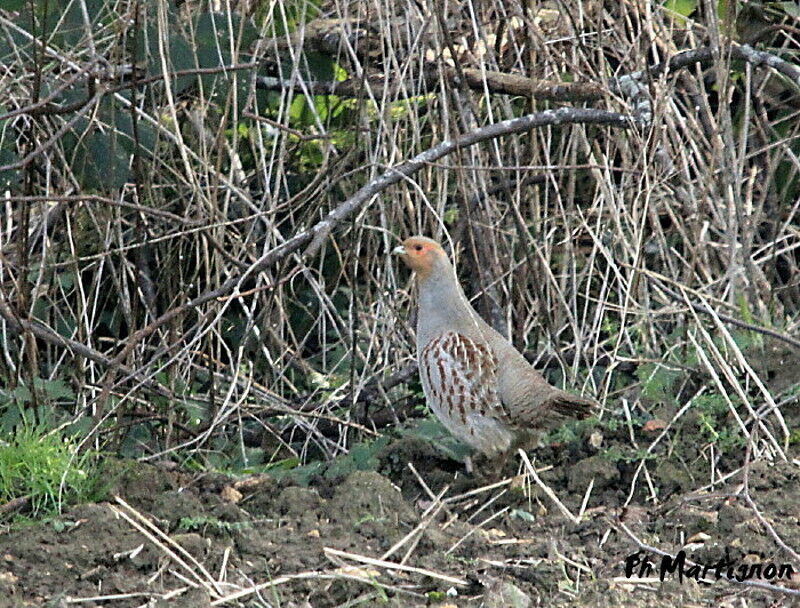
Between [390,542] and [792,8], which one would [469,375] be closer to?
[390,542]

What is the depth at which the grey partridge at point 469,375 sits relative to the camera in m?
4.46

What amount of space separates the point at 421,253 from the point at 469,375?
1.85 feet

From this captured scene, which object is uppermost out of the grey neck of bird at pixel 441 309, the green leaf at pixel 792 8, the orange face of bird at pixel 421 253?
the green leaf at pixel 792 8

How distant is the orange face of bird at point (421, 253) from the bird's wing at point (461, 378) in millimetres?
297

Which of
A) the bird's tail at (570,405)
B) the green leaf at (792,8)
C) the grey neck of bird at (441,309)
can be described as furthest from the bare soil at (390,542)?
the green leaf at (792,8)

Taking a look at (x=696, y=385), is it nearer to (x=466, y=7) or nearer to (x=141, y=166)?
(x=466, y=7)

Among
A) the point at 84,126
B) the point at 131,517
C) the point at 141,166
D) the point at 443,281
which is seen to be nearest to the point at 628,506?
the point at 443,281

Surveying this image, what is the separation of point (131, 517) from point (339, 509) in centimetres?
63

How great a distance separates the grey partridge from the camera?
4.46 meters

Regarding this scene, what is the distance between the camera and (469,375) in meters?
4.57

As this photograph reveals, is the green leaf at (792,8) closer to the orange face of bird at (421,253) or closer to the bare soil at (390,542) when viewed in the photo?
the orange face of bird at (421,253)

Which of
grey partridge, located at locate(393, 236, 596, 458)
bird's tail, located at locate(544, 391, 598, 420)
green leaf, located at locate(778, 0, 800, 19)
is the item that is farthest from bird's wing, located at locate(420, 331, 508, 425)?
green leaf, located at locate(778, 0, 800, 19)

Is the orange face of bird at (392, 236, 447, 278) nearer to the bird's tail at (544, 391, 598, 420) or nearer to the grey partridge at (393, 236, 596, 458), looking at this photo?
the grey partridge at (393, 236, 596, 458)

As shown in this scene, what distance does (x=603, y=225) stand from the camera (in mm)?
5473
